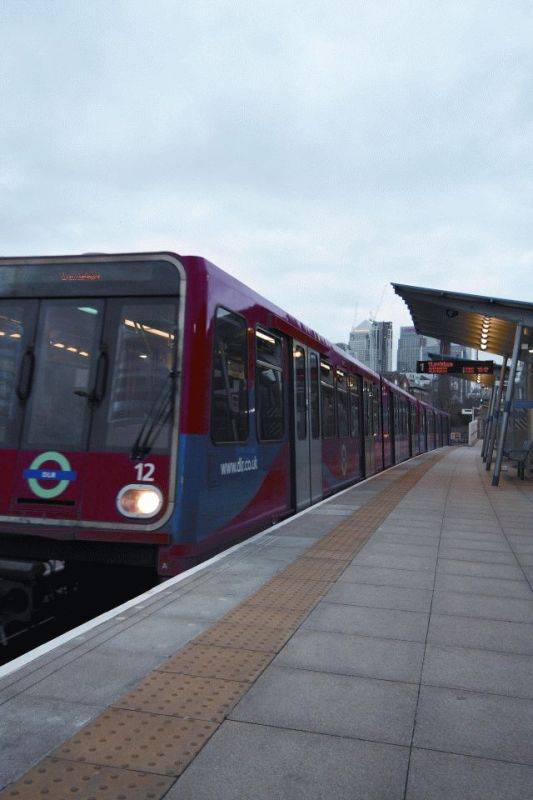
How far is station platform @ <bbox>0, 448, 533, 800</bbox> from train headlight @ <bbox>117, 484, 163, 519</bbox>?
0.61 m

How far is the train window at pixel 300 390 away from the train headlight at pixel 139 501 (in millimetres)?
3947

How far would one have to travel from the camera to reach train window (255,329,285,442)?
7258 millimetres

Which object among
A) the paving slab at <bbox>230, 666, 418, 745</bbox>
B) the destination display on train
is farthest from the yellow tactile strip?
the destination display on train

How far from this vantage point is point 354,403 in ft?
45.9

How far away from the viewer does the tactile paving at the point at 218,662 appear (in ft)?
11.5

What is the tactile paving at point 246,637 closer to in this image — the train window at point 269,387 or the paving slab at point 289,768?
the paving slab at point 289,768

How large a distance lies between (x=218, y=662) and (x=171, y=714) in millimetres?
684

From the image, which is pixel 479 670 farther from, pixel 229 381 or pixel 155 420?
pixel 229 381

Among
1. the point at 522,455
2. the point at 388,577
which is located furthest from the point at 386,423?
the point at 388,577

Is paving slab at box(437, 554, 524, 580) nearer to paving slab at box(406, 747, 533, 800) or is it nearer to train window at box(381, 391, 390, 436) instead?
paving slab at box(406, 747, 533, 800)

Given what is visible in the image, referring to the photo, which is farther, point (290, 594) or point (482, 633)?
Answer: point (290, 594)

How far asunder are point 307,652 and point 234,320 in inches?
138

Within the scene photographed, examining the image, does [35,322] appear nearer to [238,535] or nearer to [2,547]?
[2,547]

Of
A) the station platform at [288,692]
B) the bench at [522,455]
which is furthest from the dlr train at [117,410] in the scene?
the bench at [522,455]
